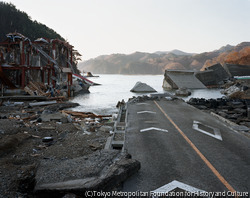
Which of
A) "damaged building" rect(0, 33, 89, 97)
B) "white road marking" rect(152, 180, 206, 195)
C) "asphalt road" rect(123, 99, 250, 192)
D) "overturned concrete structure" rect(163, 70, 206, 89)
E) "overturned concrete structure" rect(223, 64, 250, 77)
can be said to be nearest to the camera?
"white road marking" rect(152, 180, 206, 195)

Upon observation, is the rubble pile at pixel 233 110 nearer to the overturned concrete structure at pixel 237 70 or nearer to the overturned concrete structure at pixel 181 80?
the overturned concrete structure at pixel 181 80

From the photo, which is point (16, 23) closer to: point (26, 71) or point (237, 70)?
point (26, 71)

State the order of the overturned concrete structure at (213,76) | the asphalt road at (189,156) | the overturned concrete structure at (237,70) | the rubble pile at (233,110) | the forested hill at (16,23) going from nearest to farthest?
the asphalt road at (189,156) → the rubble pile at (233,110) → the overturned concrete structure at (213,76) → the overturned concrete structure at (237,70) → the forested hill at (16,23)

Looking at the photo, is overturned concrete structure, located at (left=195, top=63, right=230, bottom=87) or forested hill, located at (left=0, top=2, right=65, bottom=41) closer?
overturned concrete structure, located at (left=195, top=63, right=230, bottom=87)

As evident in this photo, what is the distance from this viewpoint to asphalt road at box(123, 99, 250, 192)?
598 centimetres

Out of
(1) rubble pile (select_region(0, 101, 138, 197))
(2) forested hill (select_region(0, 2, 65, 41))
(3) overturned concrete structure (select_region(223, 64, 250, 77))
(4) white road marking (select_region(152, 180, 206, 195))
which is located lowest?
(1) rubble pile (select_region(0, 101, 138, 197))

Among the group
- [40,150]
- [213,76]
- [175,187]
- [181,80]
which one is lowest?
[40,150]

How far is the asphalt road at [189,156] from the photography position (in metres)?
5.98

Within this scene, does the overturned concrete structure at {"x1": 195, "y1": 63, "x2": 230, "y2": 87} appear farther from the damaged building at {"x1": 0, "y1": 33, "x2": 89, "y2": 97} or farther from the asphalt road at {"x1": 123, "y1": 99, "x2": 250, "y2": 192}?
the asphalt road at {"x1": 123, "y1": 99, "x2": 250, "y2": 192}

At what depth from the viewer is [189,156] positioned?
793 centimetres

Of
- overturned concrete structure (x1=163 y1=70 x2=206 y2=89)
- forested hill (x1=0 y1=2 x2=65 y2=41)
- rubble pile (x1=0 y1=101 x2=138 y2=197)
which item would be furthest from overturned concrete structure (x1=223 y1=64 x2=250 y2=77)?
forested hill (x1=0 y1=2 x2=65 y2=41)

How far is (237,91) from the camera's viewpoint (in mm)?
41750

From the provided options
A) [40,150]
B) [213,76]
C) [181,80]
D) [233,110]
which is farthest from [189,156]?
[213,76]

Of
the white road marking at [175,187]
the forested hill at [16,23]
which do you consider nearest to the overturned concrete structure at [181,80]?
the white road marking at [175,187]
